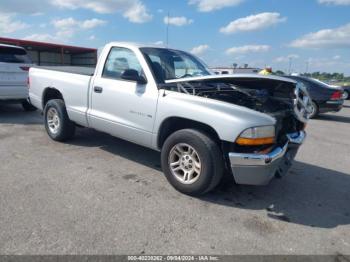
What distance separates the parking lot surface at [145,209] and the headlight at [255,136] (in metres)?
0.81

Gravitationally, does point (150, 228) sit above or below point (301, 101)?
below

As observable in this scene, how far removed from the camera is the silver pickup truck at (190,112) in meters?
3.51

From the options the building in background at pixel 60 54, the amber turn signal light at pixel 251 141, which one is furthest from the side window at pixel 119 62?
the building in background at pixel 60 54

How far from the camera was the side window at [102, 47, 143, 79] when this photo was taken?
15.3 ft

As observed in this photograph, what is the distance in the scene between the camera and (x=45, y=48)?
77.4 feet

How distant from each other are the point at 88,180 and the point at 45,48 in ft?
72.8

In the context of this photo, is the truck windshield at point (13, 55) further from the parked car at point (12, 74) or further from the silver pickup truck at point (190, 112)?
the silver pickup truck at point (190, 112)

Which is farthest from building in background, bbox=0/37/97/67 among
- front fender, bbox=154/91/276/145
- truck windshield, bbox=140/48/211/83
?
front fender, bbox=154/91/276/145

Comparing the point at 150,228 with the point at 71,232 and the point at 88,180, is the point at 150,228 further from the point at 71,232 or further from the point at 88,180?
the point at 88,180

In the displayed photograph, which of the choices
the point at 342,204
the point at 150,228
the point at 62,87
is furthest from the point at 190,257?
the point at 62,87

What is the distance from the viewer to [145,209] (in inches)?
138

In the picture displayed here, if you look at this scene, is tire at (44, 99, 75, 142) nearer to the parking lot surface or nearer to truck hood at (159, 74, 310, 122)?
the parking lot surface

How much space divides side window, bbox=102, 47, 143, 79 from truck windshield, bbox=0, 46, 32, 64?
174 inches

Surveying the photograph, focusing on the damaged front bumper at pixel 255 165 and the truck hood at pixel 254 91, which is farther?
the truck hood at pixel 254 91
